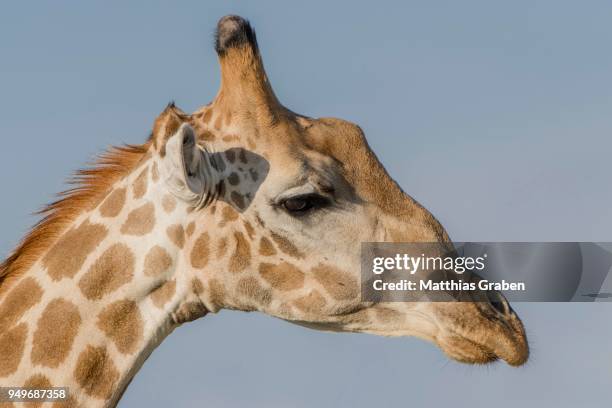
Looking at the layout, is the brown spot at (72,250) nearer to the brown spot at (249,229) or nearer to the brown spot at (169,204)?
the brown spot at (169,204)

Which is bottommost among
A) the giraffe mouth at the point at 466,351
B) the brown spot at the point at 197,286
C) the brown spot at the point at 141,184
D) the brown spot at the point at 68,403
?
the brown spot at the point at 68,403

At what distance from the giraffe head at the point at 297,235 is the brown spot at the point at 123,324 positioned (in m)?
0.51

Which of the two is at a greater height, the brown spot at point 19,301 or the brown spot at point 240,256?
the brown spot at point 240,256

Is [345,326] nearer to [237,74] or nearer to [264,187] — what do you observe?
[264,187]

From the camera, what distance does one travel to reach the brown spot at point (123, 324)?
10.2m

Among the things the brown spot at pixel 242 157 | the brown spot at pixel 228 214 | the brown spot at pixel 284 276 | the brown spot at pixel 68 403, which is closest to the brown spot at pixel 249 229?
the brown spot at pixel 228 214

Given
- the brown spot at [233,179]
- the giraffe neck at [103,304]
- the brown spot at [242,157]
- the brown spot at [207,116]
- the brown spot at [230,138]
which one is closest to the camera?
the giraffe neck at [103,304]

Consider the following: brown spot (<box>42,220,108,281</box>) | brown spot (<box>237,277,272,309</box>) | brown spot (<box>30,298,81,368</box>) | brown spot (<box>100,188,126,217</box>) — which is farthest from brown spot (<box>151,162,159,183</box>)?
brown spot (<box>30,298,81,368</box>)

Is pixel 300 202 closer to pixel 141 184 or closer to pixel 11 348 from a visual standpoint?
pixel 141 184

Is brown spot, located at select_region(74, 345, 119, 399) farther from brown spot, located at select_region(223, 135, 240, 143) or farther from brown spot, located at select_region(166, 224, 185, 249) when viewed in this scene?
brown spot, located at select_region(223, 135, 240, 143)

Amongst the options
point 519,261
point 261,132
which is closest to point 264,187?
point 261,132

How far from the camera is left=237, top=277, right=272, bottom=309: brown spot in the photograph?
33.9 ft

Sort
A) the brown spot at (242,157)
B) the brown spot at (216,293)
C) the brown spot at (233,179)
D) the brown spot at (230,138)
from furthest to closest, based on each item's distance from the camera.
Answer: the brown spot at (230,138)
the brown spot at (242,157)
the brown spot at (233,179)
the brown spot at (216,293)

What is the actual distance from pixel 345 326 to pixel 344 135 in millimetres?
1642
